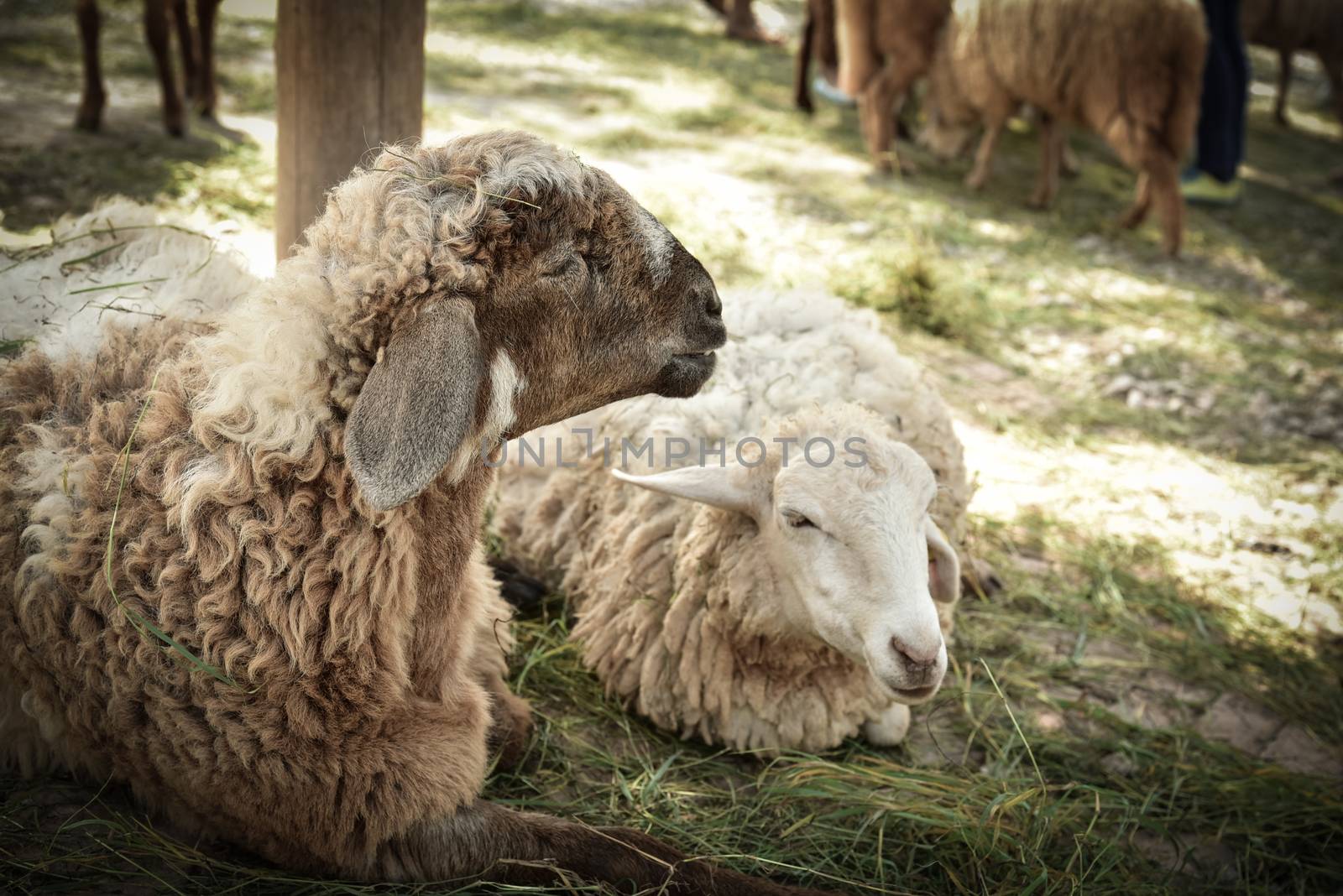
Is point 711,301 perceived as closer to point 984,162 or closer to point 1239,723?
point 1239,723

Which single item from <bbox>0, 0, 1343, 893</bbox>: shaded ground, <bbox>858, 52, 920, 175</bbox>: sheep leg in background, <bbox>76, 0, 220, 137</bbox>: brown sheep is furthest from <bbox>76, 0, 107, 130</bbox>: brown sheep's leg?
<bbox>858, 52, 920, 175</bbox>: sheep leg in background

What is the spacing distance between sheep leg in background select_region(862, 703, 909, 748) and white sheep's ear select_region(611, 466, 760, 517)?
771 mm

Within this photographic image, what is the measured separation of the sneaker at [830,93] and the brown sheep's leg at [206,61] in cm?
570

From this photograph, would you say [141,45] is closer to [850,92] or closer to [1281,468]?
[850,92]

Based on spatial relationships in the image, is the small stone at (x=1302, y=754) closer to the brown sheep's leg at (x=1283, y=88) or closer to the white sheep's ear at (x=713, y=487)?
the white sheep's ear at (x=713, y=487)

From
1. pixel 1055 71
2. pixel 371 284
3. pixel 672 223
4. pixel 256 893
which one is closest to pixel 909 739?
pixel 256 893

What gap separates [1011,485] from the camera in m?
4.47

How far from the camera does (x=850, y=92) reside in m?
8.51

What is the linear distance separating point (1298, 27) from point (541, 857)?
41.9 ft

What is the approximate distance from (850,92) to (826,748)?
6796 millimetres

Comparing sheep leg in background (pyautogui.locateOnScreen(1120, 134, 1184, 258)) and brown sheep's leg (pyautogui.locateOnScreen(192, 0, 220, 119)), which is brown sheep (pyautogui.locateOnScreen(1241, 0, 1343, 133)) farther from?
brown sheep's leg (pyautogui.locateOnScreen(192, 0, 220, 119))

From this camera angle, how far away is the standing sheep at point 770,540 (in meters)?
2.52

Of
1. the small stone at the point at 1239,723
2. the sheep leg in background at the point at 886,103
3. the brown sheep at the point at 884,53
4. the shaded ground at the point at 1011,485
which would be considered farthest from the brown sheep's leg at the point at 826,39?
the small stone at the point at 1239,723

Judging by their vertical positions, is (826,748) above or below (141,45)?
below
